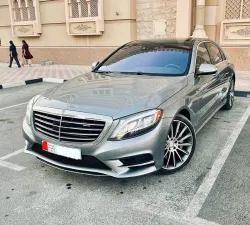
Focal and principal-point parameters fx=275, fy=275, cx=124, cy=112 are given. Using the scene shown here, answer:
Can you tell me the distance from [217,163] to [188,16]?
8345 mm

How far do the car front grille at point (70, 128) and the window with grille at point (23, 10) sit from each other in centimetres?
1284

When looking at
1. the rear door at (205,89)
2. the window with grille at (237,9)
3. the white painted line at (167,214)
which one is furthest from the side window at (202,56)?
the window with grille at (237,9)

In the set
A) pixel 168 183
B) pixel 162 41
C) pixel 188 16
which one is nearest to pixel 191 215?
pixel 168 183

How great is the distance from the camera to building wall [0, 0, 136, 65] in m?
11.8

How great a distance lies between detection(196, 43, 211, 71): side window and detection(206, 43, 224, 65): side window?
23 centimetres

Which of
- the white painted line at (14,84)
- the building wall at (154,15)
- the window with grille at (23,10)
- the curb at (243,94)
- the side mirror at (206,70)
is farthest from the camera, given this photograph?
the window with grille at (23,10)

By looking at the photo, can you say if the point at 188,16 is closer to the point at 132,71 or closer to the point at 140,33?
the point at 140,33

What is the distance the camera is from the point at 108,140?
259cm

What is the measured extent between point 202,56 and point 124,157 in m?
2.29

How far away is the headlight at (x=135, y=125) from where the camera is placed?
102 inches

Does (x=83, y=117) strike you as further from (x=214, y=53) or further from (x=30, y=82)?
(x=30, y=82)

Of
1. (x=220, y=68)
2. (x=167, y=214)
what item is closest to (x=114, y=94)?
(x=167, y=214)

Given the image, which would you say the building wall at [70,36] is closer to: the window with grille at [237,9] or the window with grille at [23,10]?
the window with grille at [23,10]

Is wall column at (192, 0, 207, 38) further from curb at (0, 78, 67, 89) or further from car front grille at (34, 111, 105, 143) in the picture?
car front grille at (34, 111, 105, 143)
